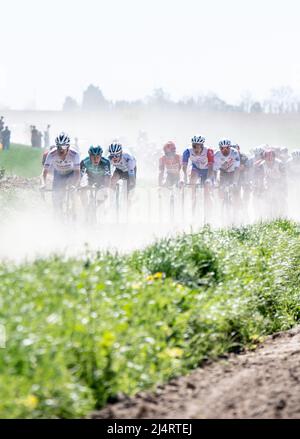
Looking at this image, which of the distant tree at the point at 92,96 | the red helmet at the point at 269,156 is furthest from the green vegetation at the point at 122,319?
the distant tree at the point at 92,96

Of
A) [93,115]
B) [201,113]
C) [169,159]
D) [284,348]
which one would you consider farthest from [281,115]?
[284,348]

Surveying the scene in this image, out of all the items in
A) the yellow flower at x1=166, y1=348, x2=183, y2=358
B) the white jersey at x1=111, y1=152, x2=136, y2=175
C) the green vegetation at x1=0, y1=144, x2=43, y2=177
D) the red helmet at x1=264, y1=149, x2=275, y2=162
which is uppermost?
the white jersey at x1=111, y1=152, x2=136, y2=175

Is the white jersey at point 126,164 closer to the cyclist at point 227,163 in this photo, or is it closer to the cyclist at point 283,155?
the cyclist at point 227,163

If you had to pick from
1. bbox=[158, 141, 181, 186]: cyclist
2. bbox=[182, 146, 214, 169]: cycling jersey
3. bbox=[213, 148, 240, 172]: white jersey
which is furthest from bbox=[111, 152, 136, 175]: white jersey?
bbox=[158, 141, 181, 186]: cyclist

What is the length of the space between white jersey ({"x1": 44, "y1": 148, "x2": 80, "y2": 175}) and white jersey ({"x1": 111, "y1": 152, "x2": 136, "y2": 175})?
5.98ft

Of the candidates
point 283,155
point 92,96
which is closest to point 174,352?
point 283,155

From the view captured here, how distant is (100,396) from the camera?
7137 millimetres

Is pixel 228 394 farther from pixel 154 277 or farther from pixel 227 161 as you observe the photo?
pixel 227 161

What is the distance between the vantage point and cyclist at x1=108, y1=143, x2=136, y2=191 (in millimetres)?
21609

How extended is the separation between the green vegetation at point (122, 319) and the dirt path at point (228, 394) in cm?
15

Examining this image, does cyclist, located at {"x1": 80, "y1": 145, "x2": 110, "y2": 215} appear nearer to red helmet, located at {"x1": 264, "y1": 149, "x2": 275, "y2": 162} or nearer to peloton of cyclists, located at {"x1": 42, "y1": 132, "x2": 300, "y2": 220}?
peloton of cyclists, located at {"x1": 42, "y1": 132, "x2": 300, "y2": 220}

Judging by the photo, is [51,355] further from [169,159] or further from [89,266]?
[169,159]

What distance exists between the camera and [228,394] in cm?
743
